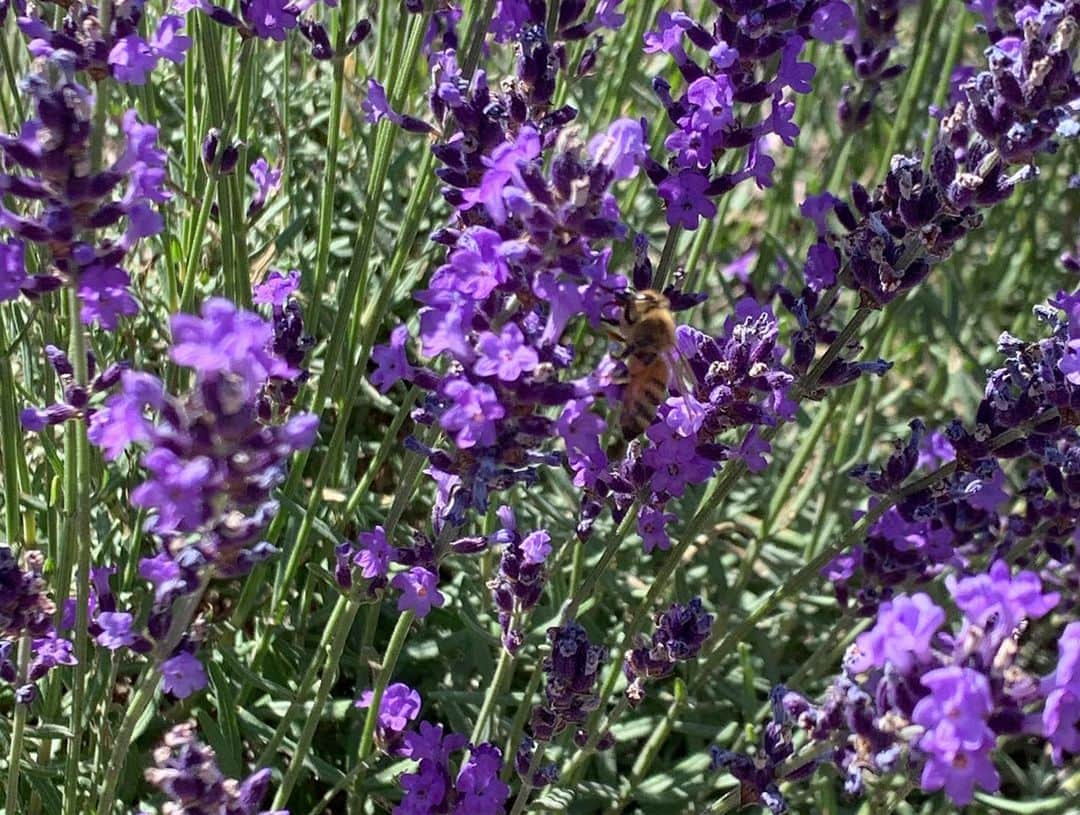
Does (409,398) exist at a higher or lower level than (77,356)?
lower

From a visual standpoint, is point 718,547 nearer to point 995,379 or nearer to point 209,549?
point 995,379

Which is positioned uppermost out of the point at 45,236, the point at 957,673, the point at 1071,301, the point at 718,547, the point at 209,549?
the point at 1071,301

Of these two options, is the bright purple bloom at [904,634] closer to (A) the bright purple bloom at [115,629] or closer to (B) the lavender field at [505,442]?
(B) the lavender field at [505,442]

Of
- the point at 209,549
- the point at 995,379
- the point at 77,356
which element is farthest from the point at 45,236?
the point at 995,379

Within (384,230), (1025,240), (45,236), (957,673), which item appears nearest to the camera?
(957,673)

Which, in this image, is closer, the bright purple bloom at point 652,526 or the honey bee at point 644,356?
the honey bee at point 644,356

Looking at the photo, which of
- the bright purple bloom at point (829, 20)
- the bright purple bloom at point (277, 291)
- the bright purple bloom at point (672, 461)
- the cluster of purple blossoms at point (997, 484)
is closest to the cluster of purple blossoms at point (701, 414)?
the bright purple bloom at point (672, 461)

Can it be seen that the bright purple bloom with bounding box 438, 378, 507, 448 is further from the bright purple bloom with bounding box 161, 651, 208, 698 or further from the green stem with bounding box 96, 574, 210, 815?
the bright purple bloom with bounding box 161, 651, 208, 698

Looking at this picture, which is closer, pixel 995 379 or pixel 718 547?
pixel 995 379
